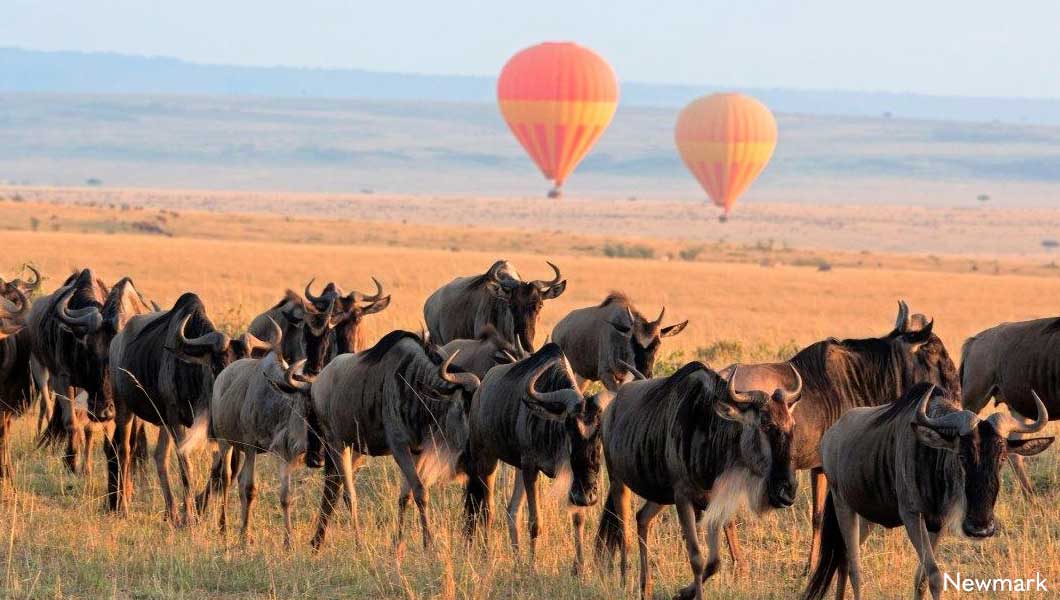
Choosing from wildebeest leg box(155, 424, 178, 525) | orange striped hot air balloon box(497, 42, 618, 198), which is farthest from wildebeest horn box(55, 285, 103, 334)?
orange striped hot air balloon box(497, 42, 618, 198)

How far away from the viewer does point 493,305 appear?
45.5ft

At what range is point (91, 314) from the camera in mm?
11836

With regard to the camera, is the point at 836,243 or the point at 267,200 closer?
the point at 836,243

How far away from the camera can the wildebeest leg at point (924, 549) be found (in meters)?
7.56

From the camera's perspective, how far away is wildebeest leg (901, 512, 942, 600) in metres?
7.56

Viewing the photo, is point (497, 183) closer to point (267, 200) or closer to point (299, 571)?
point (267, 200)

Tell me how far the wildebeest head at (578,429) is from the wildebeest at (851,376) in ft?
4.02

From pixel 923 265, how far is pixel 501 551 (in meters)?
53.8

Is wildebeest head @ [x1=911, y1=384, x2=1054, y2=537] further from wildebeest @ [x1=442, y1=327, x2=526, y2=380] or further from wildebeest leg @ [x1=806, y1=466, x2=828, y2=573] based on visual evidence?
wildebeest @ [x1=442, y1=327, x2=526, y2=380]

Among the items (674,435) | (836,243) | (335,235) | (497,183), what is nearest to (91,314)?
(674,435)

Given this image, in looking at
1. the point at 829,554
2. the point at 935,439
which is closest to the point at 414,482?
the point at 829,554

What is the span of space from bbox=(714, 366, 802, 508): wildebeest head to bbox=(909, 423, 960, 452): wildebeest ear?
664mm

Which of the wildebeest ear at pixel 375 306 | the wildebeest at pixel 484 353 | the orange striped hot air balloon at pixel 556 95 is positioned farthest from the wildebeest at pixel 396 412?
the orange striped hot air balloon at pixel 556 95

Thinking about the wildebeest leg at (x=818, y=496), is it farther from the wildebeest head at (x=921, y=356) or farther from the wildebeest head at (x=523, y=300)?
the wildebeest head at (x=523, y=300)
